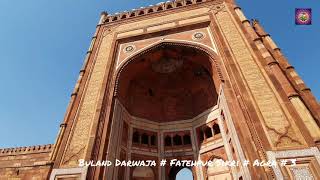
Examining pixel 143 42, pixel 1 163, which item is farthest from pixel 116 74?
pixel 1 163

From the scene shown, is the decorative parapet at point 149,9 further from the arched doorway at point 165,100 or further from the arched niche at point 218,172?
the arched niche at point 218,172

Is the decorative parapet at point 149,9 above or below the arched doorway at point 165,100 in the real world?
above

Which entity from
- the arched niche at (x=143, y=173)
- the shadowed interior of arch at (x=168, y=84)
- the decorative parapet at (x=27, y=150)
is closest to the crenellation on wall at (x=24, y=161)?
the decorative parapet at (x=27, y=150)

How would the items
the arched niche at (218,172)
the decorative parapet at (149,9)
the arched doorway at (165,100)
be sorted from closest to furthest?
the arched niche at (218,172), the arched doorway at (165,100), the decorative parapet at (149,9)

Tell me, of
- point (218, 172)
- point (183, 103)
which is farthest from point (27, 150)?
point (218, 172)

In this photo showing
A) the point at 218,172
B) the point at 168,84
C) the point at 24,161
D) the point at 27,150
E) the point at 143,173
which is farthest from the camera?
the point at 27,150

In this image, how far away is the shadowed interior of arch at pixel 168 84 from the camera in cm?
1375

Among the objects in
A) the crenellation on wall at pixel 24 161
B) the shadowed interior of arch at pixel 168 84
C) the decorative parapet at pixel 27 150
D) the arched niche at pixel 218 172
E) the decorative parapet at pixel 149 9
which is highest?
the decorative parapet at pixel 149 9

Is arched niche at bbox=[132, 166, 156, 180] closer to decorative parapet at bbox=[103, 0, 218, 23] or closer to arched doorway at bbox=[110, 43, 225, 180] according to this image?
arched doorway at bbox=[110, 43, 225, 180]

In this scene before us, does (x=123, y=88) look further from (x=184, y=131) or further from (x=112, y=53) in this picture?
(x=184, y=131)

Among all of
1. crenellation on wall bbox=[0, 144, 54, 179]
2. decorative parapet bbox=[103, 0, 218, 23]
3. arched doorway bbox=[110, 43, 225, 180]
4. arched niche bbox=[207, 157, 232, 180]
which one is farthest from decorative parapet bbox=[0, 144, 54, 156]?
arched niche bbox=[207, 157, 232, 180]

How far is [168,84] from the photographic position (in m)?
15.7

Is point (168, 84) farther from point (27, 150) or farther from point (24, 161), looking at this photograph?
point (24, 161)

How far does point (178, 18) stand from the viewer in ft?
49.1
